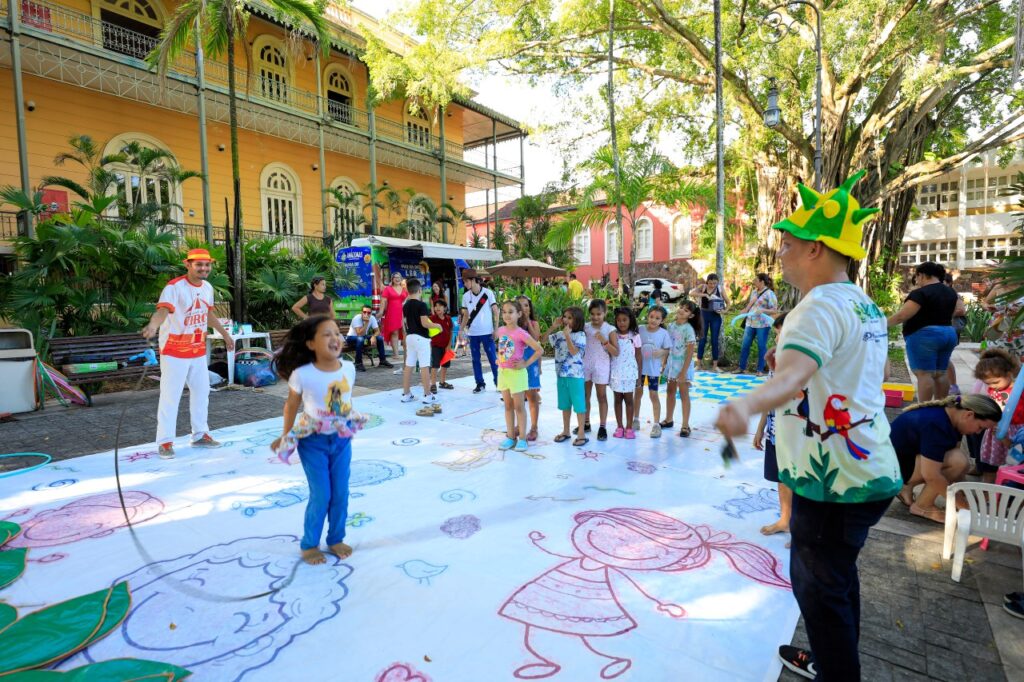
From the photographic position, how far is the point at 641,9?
1202 cm

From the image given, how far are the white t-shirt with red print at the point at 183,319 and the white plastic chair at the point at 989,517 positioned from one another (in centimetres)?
560

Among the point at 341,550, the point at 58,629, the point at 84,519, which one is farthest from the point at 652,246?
the point at 58,629

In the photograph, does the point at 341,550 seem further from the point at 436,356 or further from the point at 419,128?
the point at 419,128

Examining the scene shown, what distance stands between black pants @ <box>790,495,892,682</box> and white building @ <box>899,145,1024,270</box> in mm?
28551

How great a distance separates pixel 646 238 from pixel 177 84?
25272 mm

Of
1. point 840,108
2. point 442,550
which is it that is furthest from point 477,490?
point 840,108

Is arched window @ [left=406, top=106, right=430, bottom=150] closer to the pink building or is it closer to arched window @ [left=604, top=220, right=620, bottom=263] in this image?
the pink building

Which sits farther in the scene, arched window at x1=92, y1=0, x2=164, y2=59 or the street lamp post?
arched window at x1=92, y1=0, x2=164, y2=59

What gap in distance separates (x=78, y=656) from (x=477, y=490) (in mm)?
2360

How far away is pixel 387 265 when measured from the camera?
1377 cm

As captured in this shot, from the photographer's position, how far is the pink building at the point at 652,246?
97.6ft

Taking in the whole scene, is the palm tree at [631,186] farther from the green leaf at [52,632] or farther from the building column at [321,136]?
the green leaf at [52,632]

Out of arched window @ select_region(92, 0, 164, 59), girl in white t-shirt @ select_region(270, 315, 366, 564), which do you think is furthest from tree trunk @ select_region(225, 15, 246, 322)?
girl in white t-shirt @ select_region(270, 315, 366, 564)

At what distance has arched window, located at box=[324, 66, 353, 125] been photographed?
18.8m
